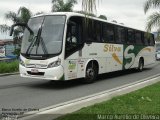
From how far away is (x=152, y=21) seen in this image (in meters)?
23.8

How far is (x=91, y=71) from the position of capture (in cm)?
1529

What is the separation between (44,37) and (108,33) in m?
4.83

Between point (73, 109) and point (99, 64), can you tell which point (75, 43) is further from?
point (73, 109)

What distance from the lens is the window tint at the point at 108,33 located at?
16.8 meters

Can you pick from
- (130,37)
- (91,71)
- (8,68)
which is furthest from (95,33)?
(8,68)

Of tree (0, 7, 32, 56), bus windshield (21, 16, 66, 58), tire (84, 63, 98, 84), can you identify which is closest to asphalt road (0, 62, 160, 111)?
tire (84, 63, 98, 84)

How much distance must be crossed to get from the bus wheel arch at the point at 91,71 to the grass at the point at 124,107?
4957 millimetres

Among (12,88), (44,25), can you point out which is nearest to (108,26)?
(44,25)

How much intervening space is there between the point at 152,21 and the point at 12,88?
1323 centimetres

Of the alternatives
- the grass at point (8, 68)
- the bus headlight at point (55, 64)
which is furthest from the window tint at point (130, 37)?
the bus headlight at point (55, 64)

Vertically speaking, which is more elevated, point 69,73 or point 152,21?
→ point 152,21

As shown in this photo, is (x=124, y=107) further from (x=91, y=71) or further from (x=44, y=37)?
(x=91, y=71)

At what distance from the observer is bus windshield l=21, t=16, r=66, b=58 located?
13188 mm

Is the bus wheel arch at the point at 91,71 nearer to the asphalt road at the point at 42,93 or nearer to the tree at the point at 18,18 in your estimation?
the asphalt road at the point at 42,93
